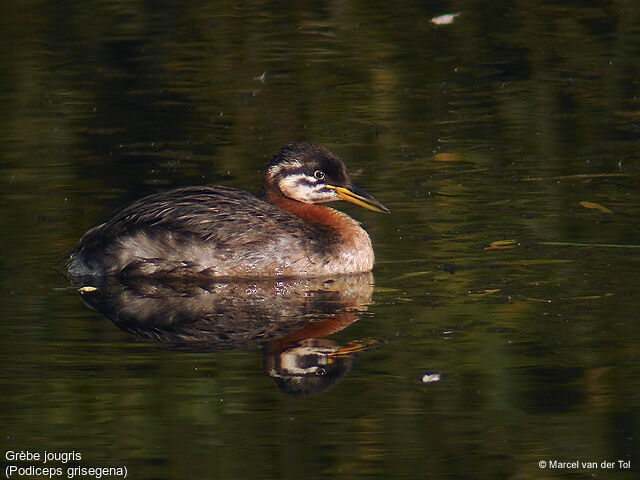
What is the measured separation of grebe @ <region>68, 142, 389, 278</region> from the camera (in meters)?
11.4

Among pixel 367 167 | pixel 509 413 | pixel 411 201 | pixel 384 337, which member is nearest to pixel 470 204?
pixel 411 201

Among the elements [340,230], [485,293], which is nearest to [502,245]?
[485,293]

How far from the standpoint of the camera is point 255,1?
21.0m

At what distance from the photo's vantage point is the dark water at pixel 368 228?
26.6 ft

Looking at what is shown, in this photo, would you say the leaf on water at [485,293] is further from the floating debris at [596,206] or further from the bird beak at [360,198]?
the floating debris at [596,206]

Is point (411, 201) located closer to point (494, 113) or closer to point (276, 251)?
point (276, 251)

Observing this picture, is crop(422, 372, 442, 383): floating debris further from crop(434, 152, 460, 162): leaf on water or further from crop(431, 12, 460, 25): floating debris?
crop(431, 12, 460, 25): floating debris

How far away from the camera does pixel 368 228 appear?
12.4 metres

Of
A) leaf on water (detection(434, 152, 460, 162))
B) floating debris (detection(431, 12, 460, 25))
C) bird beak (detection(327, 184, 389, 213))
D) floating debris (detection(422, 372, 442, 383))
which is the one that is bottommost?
floating debris (detection(431, 12, 460, 25))

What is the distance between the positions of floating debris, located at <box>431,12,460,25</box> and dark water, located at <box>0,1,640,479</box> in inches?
7.2

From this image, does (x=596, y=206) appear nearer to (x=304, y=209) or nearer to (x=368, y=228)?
(x=368, y=228)

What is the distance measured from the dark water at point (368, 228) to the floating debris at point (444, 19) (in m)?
0.18

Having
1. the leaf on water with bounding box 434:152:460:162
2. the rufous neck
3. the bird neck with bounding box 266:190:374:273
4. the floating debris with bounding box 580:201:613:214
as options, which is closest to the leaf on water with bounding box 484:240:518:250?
the bird neck with bounding box 266:190:374:273

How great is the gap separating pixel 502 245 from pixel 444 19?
27.8ft
